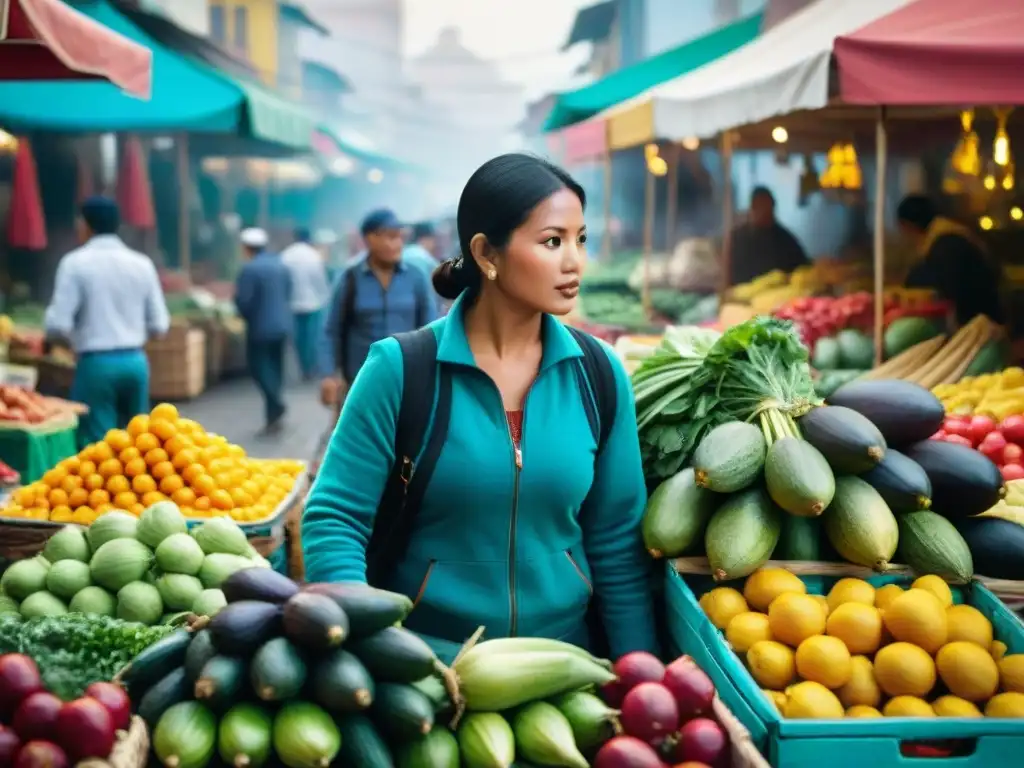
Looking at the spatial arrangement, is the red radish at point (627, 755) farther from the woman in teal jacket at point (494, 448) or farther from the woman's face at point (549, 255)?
the woman's face at point (549, 255)

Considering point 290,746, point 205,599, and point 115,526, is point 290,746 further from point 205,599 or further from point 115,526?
point 115,526

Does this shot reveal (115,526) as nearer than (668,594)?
No

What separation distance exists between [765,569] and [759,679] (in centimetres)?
37

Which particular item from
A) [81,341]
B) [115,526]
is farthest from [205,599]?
[81,341]

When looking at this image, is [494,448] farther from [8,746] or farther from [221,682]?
[8,746]

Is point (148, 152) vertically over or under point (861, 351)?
over

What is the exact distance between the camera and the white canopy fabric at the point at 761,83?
5.88 m

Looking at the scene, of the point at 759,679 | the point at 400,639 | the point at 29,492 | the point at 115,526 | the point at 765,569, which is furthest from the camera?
the point at 29,492

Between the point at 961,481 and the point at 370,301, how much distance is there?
18.5 ft

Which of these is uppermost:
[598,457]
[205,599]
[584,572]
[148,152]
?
[148,152]

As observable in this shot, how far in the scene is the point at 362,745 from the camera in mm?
2221

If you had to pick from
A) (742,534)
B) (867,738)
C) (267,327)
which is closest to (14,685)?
(867,738)

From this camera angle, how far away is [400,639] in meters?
2.31

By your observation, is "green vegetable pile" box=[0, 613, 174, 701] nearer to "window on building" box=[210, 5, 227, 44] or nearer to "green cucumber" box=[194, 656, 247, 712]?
"green cucumber" box=[194, 656, 247, 712]
